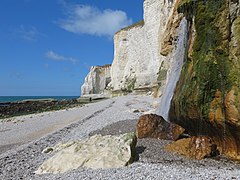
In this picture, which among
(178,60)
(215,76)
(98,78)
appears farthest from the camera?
(98,78)

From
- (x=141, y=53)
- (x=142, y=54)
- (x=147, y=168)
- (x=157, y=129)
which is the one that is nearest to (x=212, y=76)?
(x=157, y=129)

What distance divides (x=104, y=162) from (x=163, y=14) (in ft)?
94.5

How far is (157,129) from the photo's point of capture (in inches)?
304

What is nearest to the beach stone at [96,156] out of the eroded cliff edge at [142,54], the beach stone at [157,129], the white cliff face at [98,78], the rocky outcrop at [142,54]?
the beach stone at [157,129]

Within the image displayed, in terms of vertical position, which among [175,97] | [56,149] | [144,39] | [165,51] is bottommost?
[56,149]

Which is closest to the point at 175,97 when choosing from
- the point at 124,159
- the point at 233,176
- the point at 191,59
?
the point at 191,59

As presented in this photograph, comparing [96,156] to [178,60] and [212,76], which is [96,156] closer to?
[212,76]

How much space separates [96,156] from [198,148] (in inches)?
88.2

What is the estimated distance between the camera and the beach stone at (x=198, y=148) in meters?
6.08

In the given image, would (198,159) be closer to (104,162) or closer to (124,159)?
(124,159)

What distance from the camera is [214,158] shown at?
19.9 feet

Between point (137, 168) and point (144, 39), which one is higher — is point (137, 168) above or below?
below

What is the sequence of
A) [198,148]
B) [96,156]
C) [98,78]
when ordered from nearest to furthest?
[96,156] < [198,148] < [98,78]

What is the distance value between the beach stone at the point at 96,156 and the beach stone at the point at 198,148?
115cm
